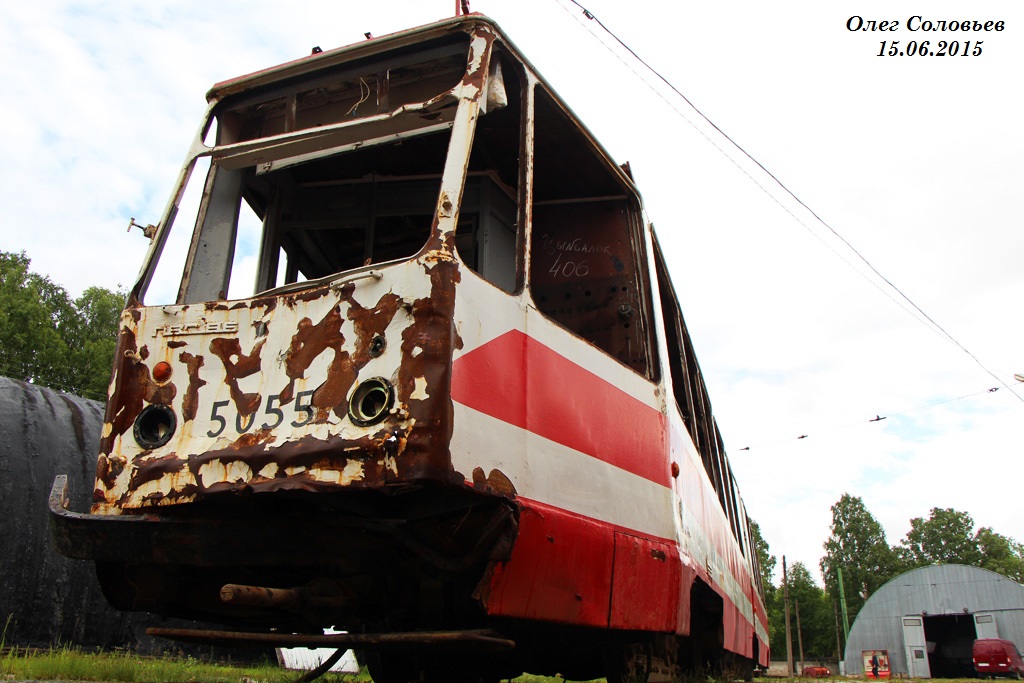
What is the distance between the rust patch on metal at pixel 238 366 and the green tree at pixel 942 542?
81.1 metres

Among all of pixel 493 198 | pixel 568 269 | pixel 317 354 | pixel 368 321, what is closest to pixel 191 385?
pixel 317 354

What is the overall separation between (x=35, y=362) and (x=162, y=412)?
35.3m

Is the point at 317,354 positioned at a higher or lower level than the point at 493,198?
lower

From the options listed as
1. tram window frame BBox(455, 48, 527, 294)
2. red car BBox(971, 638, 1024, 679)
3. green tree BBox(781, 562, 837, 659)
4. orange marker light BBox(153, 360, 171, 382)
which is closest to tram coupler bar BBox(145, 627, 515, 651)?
orange marker light BBox(153, 360, 171, 382)

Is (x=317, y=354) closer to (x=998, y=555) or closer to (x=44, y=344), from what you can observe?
(x=44, y=344)

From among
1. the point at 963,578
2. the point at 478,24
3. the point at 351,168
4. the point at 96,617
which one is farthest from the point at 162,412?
the point at 963,578

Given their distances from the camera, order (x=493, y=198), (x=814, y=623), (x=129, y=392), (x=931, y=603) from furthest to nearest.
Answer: (x=814, y=623) → (x=931, y=603) → (x=493, y=198) → (x=129, y=392)

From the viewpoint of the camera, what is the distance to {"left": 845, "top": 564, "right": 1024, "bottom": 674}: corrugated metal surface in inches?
1420

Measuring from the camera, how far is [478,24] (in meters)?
3.53

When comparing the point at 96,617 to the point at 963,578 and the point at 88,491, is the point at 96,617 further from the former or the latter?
the point at 963,578

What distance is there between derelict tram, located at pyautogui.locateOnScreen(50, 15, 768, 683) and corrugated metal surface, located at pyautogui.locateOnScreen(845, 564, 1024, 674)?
39.8 meters

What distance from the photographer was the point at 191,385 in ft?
10.4

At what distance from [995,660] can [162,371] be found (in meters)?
34.7

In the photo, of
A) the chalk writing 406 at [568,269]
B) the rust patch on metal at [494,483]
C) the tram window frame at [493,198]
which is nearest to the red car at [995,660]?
the chalk writing 406 at [568,269]
